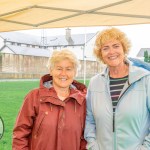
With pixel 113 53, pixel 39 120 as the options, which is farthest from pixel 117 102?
pixel 39 120

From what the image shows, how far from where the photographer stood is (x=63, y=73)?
293 centimetres

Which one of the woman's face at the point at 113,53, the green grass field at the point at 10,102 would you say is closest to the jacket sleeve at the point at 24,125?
the woman's face at the point at 113,53

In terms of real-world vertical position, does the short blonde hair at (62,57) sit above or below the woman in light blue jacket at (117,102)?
above

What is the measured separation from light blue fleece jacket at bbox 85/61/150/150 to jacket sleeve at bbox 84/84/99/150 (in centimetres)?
5

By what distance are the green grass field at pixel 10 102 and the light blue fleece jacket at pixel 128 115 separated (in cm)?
797

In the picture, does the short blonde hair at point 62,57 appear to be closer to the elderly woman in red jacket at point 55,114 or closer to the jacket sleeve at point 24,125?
the elderly woman in red jacket at point 55,114

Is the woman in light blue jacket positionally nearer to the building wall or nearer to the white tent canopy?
the white tent canopy

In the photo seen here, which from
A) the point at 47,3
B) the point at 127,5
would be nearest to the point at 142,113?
the point at 127,5

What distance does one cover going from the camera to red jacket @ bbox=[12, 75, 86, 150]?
2.89m

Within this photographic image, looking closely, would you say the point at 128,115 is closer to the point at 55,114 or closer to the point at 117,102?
the point at 117,102

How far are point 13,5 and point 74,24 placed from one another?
101 centimetres

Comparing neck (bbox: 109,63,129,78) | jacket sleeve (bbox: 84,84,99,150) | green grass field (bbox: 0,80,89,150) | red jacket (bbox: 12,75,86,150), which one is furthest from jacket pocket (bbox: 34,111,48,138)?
green grass field (bbox: 0,80,89,150)

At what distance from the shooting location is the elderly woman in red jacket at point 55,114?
9.49ft

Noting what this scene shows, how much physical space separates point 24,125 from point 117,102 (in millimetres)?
788
